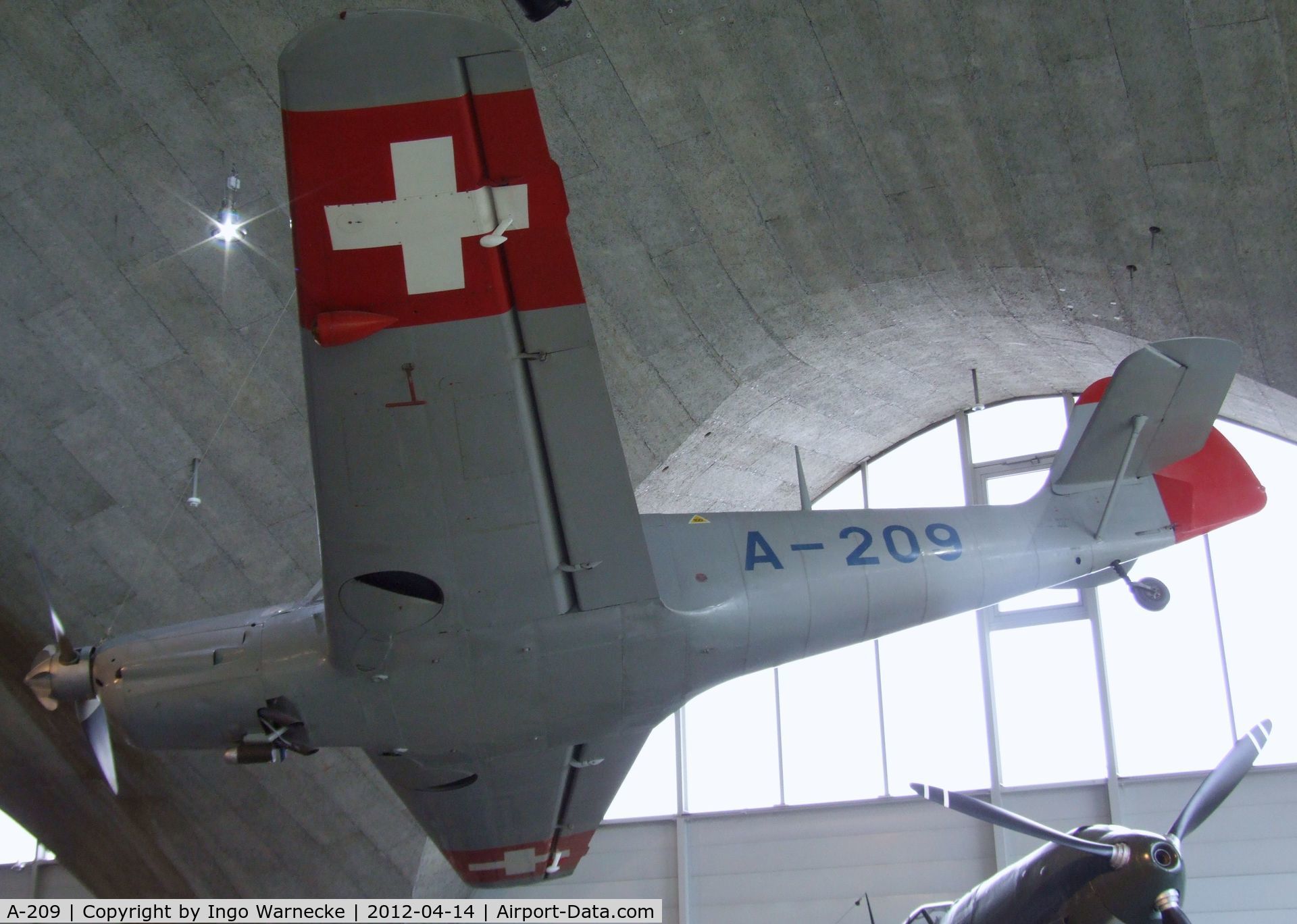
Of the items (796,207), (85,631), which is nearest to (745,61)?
(796,207)

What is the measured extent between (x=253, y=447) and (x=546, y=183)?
264 inches

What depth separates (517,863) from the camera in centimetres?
858

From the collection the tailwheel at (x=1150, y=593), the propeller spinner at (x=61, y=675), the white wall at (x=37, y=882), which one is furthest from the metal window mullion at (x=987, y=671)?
the white wall at (x=37, y=882)

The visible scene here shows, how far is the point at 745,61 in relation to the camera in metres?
8.88

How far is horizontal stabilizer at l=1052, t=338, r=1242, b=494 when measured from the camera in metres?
7.54

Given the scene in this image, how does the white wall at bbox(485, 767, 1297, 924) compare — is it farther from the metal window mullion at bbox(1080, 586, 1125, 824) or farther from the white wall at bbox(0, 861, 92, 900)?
the white wall at bbox(0, 861, 92, 900)

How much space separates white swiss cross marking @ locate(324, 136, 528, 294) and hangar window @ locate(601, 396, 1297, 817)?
9508mm

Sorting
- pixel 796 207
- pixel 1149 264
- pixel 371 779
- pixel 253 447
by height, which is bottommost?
pixel 371 779

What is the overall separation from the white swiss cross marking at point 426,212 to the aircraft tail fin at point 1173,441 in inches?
191

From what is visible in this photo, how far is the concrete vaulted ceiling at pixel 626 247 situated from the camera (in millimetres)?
8281

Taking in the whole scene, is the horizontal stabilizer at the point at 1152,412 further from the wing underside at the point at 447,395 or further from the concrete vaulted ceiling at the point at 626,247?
the wing underside at the point at 447,395

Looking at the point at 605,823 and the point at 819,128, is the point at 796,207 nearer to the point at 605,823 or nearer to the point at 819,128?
the point at 819,128

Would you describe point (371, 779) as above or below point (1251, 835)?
above

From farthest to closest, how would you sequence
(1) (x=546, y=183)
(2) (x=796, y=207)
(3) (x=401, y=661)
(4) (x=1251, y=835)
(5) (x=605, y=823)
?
(5) (x=605, y=823)
(4) (x=1251, y=835)
(2) (x=796, y=207)
(3) (x=401, y=661)
(1) (x=546, y=183)
